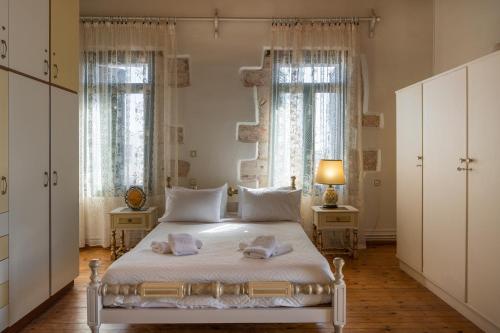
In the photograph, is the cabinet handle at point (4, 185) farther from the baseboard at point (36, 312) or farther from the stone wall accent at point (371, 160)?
the stone wall accent at point (371, 160)

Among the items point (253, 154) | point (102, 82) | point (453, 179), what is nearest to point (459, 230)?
point (453, 179)

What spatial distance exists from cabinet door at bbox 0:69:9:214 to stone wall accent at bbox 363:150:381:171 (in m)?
3.74

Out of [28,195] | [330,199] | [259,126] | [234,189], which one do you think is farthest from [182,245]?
[259,126]

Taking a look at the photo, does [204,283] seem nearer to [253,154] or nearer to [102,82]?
[253,154]

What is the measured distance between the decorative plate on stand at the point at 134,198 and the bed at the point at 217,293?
1.83m

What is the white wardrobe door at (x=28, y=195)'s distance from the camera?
8.52 feet

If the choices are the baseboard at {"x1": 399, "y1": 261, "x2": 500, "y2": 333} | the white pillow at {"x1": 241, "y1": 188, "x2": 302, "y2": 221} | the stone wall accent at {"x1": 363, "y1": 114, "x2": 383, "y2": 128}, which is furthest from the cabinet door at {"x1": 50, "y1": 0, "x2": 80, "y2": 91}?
the baseboard at {"x1": 399, "y1": 261, "x2": 500, "y2": 333}

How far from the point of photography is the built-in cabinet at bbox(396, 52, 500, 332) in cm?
254

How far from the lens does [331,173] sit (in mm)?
4348

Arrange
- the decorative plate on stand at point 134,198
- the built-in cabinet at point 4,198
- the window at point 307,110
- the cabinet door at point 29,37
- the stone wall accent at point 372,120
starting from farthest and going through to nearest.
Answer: the stone wall accent at point 372,120, the window at point 307,110, the decorative plate on stand at point 134,198, the cabinet door at point 29,37, the built-in cabinet at point 4,198

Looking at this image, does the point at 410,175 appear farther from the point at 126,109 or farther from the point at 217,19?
the point at 126,109

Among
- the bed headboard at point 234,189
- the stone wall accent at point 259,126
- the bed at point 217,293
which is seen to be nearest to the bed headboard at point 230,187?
the bed headboard at point 234,189

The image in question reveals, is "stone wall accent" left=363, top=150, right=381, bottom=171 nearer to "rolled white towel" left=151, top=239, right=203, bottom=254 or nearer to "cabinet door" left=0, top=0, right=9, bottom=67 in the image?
"rolled white towel" left=151, top=239, right=203, bottom=254

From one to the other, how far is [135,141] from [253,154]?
54.3 inches
